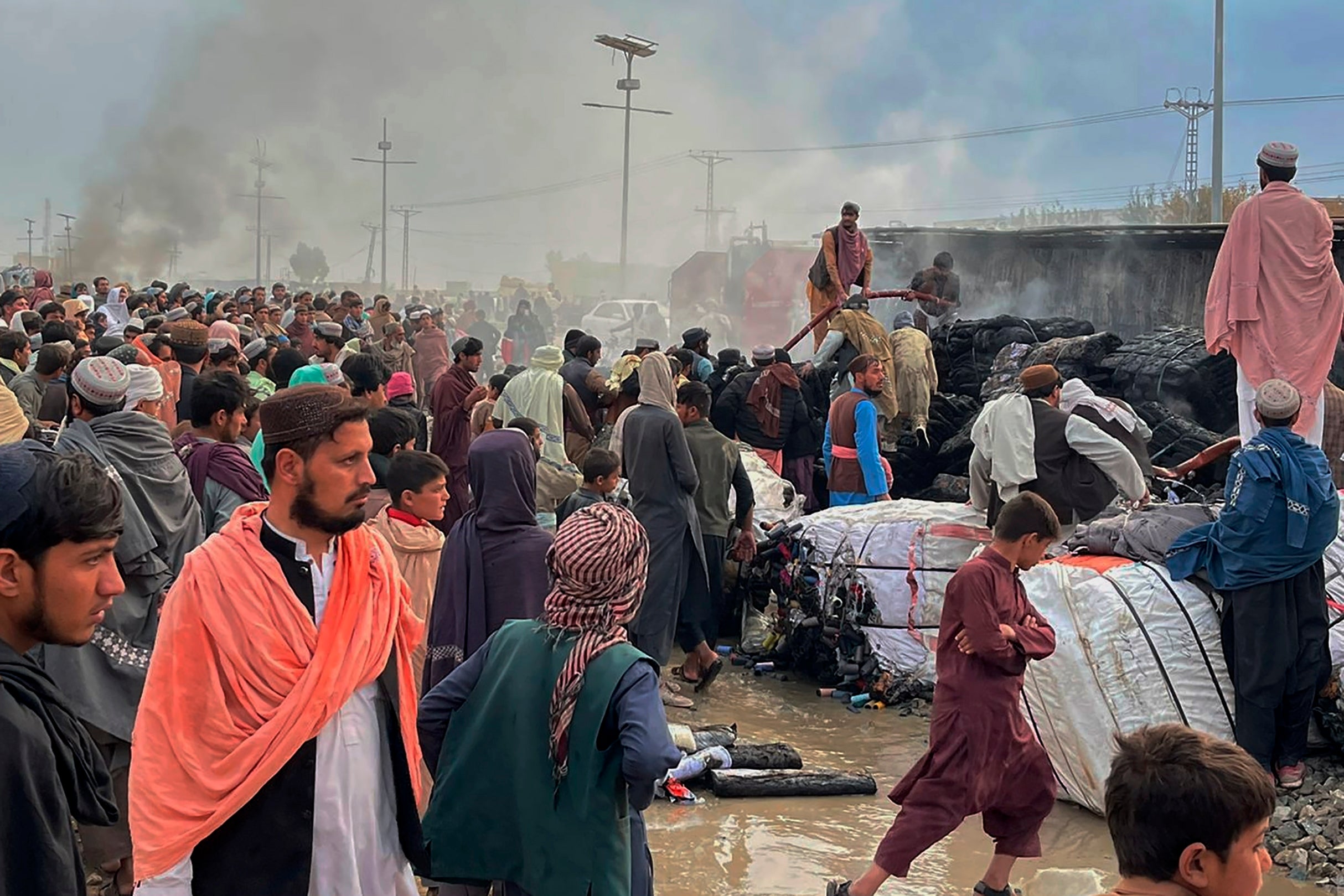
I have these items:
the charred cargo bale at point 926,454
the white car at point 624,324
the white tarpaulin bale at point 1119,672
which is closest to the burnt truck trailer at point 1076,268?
the charred cargo bale at point 926,454

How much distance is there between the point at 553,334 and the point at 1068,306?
20192mm

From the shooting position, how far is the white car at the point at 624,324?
28.5 metres

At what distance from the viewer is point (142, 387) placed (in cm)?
542

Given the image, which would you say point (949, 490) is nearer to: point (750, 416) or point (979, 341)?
point (750, 416)

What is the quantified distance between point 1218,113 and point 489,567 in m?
19.9

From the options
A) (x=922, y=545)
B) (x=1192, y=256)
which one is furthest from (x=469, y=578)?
(x=1192, y=256)

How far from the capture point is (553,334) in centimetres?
3341

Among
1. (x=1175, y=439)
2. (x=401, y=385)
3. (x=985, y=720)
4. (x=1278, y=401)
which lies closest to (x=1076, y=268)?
(x=1175, y=439)

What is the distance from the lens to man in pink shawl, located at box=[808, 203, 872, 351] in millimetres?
12914

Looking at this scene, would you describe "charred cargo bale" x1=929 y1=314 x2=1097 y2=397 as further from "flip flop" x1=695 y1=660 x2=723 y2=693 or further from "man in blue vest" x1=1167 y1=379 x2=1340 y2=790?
"man in blue vest" x1=1167 y1=379 x2=1340 y2=790

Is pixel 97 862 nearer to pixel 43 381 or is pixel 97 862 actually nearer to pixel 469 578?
pixel 469 578

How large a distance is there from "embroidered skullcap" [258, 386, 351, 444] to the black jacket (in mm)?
7284

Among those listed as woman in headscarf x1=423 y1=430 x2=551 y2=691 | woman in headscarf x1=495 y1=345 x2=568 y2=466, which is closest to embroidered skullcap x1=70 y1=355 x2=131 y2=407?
woman in headscarf x1=423 y1=430 x2=551 y2=691

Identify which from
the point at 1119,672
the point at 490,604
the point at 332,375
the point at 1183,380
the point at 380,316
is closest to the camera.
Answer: the point at 490,604
